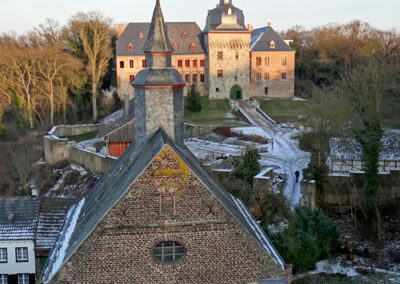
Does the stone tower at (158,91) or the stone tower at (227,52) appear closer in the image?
the stone tower at (158,91)

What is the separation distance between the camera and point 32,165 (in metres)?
31.5

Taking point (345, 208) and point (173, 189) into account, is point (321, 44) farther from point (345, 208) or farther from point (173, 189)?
point (173, 189)

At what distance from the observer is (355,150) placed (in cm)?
2434

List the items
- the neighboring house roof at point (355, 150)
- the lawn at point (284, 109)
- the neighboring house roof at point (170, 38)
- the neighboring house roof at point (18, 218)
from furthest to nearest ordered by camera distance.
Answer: the neighboring house roof at point (170, 38) → the lawn at point (284, 109) → the neighboring house roof at point (355, 150) → the neighboring house roof at point (18, 218)

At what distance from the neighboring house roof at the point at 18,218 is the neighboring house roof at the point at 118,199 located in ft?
20.4

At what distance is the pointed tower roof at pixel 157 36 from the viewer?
10.9 m

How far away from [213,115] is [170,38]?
10.3 m

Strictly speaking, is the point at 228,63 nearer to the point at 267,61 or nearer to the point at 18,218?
the point at 267,61

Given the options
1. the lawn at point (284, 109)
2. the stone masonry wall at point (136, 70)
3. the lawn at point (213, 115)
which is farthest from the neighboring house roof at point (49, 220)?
the stone masonry wall at point (136, 70)

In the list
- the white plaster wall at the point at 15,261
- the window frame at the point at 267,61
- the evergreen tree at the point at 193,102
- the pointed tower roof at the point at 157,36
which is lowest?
the white plaster wall at the point at 15,261

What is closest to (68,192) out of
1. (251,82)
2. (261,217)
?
(261,217)

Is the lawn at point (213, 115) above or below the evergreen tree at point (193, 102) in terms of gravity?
below

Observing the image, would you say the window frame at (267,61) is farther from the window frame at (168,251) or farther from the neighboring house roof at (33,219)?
the window frame at (168,251)

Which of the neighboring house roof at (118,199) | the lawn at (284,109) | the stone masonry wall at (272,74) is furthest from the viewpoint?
the stone masonry wall at (272,74)
